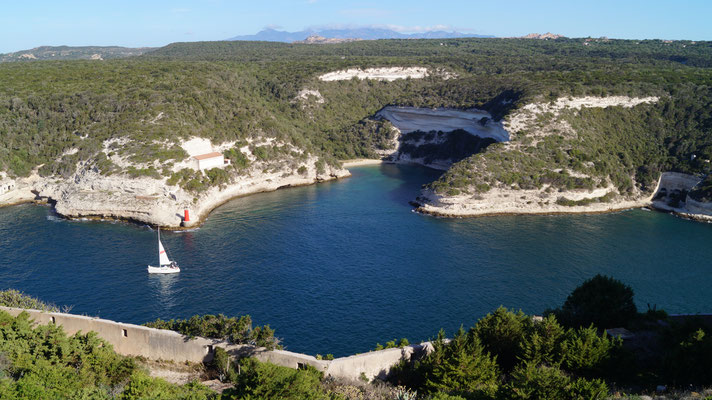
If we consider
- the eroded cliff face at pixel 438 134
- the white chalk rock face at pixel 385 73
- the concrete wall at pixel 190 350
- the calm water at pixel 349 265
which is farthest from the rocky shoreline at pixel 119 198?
the white chalk rock face at pixel 385 73

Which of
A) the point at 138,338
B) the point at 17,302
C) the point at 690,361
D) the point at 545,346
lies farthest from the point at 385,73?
the point at 690,361

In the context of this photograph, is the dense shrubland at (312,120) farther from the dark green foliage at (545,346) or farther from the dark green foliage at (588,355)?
the dark green foliage at (588,355)

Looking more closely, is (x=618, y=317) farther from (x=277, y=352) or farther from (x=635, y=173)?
(x=635, y=173)

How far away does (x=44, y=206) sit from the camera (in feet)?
207

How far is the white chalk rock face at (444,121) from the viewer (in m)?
78.7

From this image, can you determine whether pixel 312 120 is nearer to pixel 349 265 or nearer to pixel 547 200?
pixel 547 200

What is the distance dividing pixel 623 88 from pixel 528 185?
28800 mm

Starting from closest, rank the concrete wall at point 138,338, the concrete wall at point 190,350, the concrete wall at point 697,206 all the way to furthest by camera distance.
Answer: the concrete wall at point 190,350 → the concrete wall at point 138,338 → the concrete wall at point 697,206

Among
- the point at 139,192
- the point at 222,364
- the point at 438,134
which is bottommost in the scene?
the point at 222,364

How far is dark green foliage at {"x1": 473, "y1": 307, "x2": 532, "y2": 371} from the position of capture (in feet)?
80.6

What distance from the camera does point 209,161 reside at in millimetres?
67312

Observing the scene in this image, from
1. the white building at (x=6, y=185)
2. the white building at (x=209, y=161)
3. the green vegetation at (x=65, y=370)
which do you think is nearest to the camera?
the green vegetation at (x=65, y=370)

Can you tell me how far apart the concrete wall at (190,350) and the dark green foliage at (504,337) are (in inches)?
115

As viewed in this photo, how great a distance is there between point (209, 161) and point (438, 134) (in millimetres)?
42136
